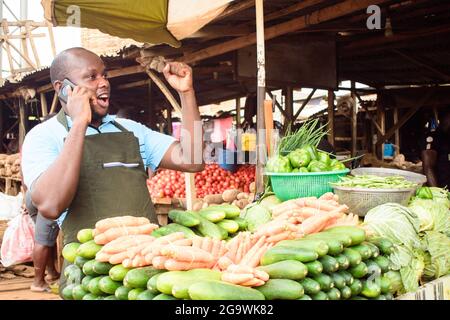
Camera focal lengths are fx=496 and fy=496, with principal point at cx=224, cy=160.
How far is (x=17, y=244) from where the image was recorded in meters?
6.13

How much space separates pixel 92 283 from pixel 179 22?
3020mm

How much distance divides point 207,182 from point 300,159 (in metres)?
3.77

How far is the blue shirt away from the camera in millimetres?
2449

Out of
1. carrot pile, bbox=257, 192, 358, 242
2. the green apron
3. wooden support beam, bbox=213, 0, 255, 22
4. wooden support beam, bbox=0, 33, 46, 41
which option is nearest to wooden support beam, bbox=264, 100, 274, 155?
carrot pile, bbox=257, 192, 358, 242

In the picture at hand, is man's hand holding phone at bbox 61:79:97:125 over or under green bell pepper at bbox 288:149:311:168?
over

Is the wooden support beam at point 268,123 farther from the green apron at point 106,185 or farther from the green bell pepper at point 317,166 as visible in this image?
the green apron at point 106,185

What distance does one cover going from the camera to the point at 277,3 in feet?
16.3

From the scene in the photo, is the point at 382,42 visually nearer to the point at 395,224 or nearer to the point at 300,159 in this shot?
the point at 300,159

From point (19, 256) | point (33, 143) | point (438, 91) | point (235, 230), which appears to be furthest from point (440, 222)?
point (438, 91)

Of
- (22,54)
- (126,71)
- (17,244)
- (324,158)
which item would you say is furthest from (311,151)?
(22,54)

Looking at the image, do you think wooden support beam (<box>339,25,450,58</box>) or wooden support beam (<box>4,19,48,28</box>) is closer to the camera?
wooden support beam (<box>339,25,450,58</box>)

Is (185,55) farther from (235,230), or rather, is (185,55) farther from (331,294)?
(331,294)

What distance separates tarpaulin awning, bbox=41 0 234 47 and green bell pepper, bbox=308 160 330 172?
5.10 feet

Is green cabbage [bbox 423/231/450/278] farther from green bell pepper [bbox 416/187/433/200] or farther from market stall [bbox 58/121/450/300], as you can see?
green bell pepper [bbox 416/187/433/200]
